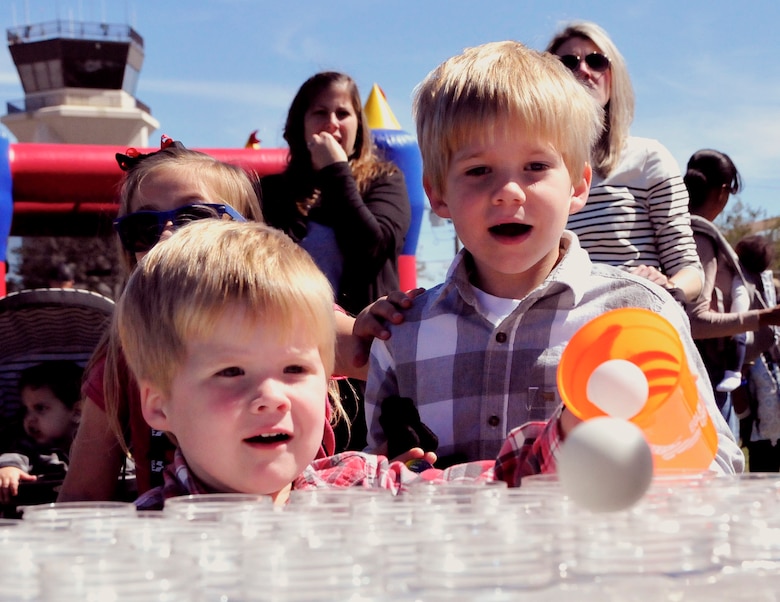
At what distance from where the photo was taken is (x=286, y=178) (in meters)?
3.28

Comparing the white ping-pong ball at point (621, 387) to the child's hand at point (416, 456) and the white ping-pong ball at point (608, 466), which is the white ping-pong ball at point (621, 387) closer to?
the white ping-pong ball at point (608, 466)

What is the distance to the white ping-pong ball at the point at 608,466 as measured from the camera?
2.40 ft

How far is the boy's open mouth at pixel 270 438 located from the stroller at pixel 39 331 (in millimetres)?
2434

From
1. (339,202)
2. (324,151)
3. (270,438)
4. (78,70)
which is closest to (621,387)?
(270,438)

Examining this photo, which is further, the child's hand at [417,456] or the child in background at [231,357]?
the child's hand at [417,456]

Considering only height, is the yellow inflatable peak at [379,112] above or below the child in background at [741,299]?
above

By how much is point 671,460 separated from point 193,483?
72 cm

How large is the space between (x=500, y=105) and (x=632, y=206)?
1.25 m

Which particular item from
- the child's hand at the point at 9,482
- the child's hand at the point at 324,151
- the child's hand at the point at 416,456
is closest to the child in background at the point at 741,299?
the child's hand at the point at 324,151

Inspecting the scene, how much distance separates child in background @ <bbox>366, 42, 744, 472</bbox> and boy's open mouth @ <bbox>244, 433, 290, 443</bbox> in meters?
0.53

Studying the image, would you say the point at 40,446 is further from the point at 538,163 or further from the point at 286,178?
the point at 538,163

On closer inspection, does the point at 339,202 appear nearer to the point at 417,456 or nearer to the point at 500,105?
the point at 500,105

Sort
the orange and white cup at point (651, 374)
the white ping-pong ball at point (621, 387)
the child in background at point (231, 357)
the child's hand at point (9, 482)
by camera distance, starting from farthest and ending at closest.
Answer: the child's hand at point (9, 482)
the child in background at point (231, 357)
the orange and white cup at point (651, 374)
the white ping-pong ball at point (621, 387)

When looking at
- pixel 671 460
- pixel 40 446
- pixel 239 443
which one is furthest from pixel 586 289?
pixel 40 446
